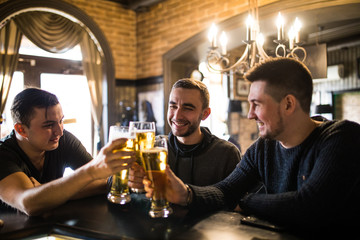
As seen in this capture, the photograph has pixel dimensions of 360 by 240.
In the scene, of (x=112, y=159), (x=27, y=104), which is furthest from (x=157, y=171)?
(x=27, y=104)

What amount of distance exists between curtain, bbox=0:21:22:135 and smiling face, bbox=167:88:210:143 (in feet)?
11.6

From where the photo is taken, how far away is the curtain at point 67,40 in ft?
16.6

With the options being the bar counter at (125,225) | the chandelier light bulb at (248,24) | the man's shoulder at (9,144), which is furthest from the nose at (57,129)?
the chandelier light bulb at (248,24)

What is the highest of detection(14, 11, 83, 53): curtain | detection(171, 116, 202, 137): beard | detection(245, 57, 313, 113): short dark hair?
detection(14, 11, 83, 53): curtain

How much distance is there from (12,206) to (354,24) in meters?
7.23

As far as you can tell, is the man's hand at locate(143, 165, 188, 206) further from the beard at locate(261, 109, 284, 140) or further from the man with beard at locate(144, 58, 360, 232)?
the beard at locate(261, 109, 284, 140)

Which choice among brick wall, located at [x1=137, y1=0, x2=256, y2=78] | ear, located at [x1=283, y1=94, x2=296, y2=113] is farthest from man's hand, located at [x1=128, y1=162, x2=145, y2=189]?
brick wall, located at [x1=137, y1=0, x2=256, y2=78]

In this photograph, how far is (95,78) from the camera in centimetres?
584

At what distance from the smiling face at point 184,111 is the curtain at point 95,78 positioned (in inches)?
150

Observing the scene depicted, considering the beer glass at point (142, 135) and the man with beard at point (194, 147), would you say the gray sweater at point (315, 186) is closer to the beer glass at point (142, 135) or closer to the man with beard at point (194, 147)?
the beer glass at point (142, 135)

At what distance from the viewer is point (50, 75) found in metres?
5.57

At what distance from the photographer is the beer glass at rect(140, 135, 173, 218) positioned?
128 cm

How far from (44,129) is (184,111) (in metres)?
0.88

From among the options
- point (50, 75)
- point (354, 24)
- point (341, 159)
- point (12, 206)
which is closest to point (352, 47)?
point (354, 24)
